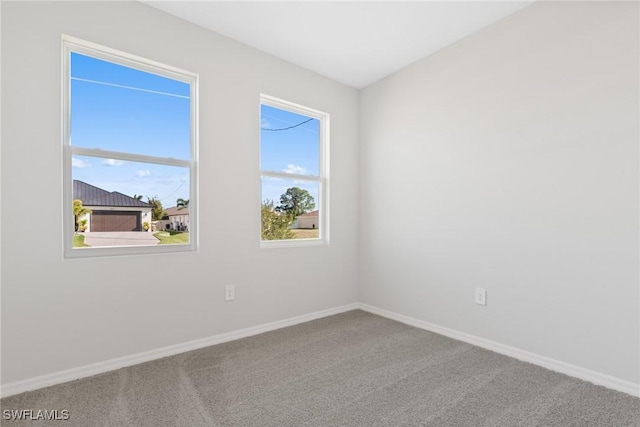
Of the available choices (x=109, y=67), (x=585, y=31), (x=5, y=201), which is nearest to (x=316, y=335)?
(x=5, y=201)

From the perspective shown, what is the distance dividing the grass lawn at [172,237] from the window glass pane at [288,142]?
0.92 m

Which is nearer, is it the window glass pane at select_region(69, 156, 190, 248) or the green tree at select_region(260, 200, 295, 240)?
the window glass pane at select_region(69, 156, 190, 248)

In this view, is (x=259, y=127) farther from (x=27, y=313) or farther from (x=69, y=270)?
(x=27, y=313)

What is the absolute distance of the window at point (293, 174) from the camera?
302 cm

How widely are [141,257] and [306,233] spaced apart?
1536 mm

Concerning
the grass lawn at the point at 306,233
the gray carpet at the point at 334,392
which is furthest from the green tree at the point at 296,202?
the gray carpet at the point at 334,392

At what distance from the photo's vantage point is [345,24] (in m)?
2.49

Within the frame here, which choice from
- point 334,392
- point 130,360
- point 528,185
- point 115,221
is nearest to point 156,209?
point 115,221

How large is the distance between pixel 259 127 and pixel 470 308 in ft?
7.57

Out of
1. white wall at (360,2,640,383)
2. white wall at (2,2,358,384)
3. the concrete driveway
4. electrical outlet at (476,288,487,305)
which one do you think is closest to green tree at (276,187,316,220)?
white wall at (2,2,358,384)

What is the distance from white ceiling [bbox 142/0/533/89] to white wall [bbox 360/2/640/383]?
20cm

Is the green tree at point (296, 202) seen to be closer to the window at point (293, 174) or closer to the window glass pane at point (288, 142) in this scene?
the window at point (293, 174)

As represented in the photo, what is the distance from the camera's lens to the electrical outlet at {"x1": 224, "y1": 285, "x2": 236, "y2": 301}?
2631 millimetres

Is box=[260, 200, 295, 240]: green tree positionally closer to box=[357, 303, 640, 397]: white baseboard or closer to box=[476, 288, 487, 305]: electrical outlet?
box=[357, 303, 640, 397]: white baseboard
